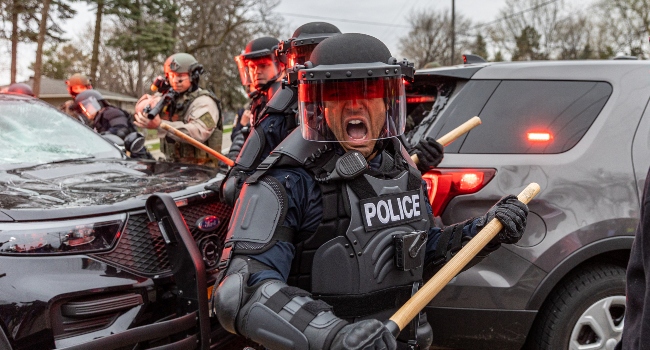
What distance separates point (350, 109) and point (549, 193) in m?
1.44

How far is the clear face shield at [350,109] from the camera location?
194 cm

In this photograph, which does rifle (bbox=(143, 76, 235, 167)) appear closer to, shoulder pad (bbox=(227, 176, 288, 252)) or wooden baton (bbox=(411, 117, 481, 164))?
wooden baton (bbox=(411, 117, 481, 164))

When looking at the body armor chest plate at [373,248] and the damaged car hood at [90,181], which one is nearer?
the body armor chest plate at [373,248]

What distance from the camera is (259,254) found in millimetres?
1805

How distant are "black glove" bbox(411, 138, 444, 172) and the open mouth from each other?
37.0 inches

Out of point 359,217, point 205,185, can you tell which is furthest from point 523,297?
point 205,185

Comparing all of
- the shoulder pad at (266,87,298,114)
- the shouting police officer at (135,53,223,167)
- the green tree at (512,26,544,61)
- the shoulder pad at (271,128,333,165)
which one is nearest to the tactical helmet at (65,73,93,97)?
the shouting police officer at (135,53,223,167)

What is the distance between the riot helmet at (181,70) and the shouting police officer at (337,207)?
12.0ft

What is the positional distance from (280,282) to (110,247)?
1306 millimetres

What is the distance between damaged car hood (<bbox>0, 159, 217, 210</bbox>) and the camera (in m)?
2.85

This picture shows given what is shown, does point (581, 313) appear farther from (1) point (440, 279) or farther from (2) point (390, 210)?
(2) point (390, 210)

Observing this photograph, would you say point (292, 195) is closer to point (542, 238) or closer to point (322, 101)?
point (322, 101)

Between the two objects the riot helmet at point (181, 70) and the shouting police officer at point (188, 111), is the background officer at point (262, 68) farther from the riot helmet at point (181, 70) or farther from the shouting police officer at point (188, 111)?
the riot helmet at point (181, 70)

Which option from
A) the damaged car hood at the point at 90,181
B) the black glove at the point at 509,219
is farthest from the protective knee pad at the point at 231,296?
the damaged car hood at the point at 90,181
